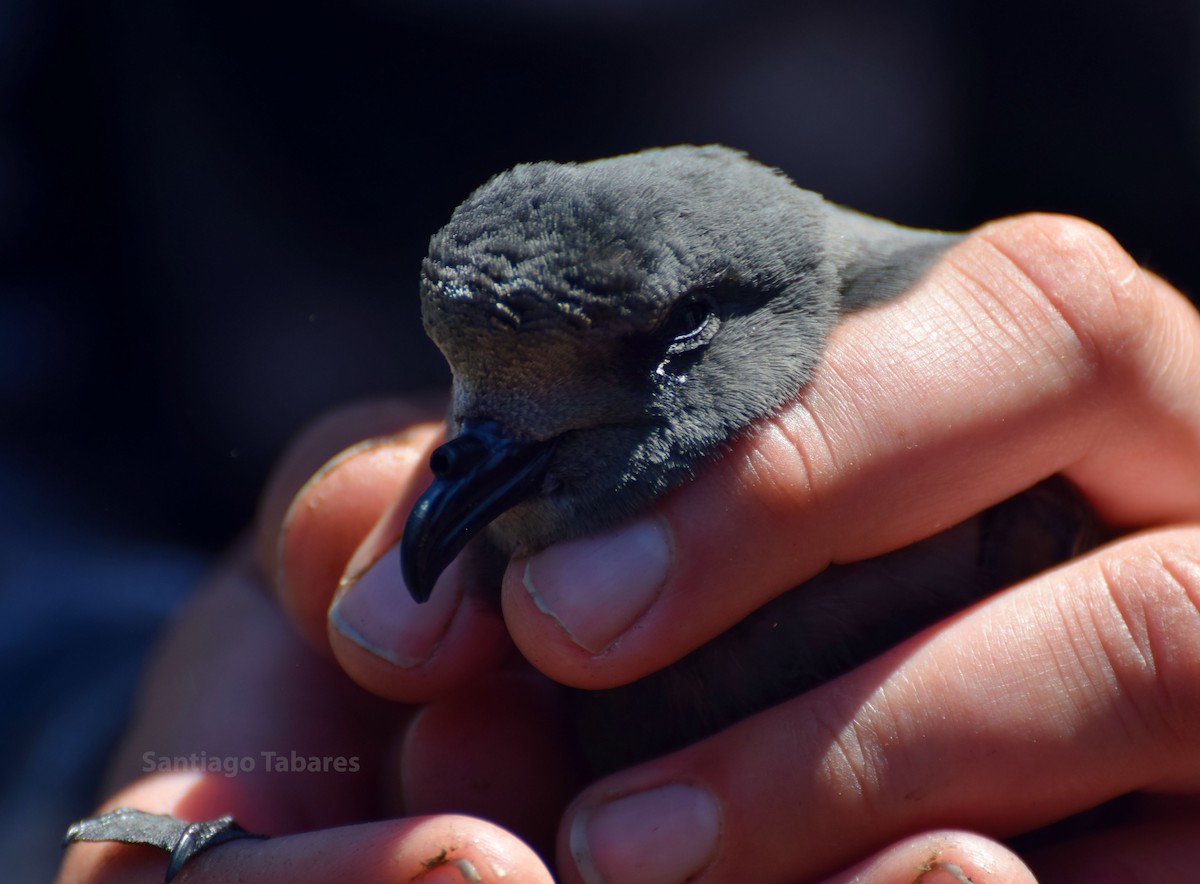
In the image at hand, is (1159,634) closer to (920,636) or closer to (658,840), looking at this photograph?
(920,636)

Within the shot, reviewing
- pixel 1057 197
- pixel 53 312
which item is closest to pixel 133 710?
pixel 53 312

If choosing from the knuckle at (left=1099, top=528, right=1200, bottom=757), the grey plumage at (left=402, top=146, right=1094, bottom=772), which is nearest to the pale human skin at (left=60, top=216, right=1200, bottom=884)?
the knuckle at (left=1099, top=528, right=1200, bottom=757)

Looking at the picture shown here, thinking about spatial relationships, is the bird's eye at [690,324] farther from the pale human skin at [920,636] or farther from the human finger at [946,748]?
the human finger at [946,748]

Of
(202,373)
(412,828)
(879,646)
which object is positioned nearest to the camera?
(412,828)

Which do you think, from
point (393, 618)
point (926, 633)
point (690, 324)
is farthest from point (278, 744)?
point (926, 633)

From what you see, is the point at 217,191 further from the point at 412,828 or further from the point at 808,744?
the point at 808,744

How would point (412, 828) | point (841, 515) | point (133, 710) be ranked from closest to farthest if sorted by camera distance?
1. point (412, 828)
2. point (841, 515)
3. point (133, 710)
